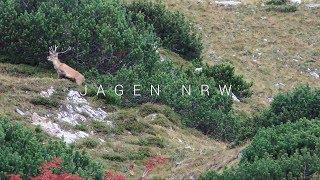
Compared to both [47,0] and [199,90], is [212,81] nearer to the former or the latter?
[199,90]

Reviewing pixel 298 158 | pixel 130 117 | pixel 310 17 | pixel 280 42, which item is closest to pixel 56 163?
pixel 298 158

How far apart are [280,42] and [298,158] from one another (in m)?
25.7

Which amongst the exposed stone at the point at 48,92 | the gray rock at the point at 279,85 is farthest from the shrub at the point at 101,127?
the gray rock at the point at 279,85

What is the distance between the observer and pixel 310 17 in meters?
40.1

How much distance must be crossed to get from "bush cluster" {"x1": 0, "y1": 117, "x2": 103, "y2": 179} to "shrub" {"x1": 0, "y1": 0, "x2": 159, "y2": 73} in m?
9.40

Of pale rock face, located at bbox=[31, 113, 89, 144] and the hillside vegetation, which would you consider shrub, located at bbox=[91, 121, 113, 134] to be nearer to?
the hillside vegetation

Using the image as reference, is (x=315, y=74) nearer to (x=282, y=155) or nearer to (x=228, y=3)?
(x=228, y=3)

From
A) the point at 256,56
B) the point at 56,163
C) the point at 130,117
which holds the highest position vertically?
the point at 56,163

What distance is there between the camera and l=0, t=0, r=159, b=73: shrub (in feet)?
76.4

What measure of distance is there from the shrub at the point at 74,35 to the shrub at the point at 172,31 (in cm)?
596

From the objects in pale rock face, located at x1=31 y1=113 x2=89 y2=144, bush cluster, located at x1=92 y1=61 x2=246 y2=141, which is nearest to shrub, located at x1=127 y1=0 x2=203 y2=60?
bush cluster, located at x1=92 y1=61 x2=246 y2=141

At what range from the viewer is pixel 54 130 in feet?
56.7

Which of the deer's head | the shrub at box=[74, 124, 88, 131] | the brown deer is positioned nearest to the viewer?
the shrub at box=[74, 124, 88, 131]

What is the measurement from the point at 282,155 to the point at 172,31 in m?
20.5
